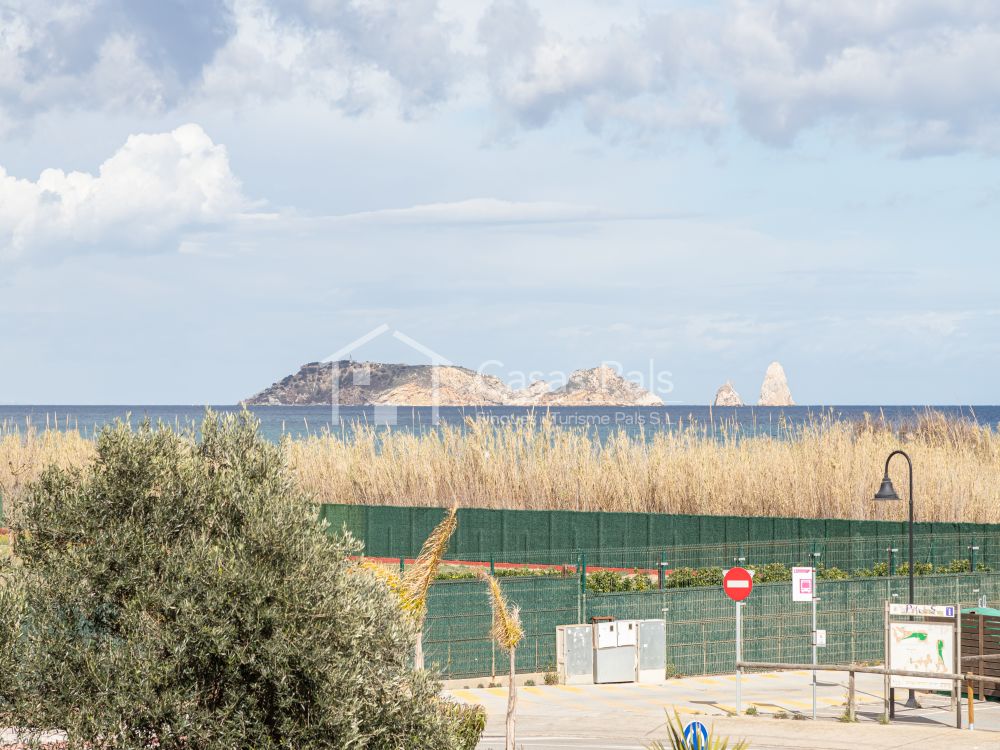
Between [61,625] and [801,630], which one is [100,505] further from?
[801,630]

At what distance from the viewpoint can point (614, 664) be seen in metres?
28.0

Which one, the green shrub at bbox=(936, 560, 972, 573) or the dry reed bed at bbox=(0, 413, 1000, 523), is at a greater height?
the dry reed bed at bbox=(0, 413, 1000, 523)

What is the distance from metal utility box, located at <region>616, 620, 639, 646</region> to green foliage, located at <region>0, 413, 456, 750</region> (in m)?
16.2

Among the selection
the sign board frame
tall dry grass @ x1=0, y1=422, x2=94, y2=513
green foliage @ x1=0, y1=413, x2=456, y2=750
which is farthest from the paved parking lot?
tall dry grass @ x1=0, y1=422, x2=94, y2=513

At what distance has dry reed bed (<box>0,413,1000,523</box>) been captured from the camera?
42.9 metres

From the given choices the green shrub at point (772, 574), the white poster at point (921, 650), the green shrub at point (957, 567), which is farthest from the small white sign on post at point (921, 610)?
the green shrub at point (957, 567)

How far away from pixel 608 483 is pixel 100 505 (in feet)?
122

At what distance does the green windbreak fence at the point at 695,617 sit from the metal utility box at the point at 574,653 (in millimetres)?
458

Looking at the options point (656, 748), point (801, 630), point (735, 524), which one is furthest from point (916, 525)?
point (656, 748)

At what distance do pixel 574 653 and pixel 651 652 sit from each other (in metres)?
1.81

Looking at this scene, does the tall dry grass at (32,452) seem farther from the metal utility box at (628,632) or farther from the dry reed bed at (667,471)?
the metal utility box at (628,632)

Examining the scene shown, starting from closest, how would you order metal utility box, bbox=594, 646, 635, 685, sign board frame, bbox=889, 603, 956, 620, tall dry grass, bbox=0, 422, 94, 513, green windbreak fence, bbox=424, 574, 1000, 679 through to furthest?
sign board frame, bbox=889, 603, 956, 620
green windbreak fence, bbox=424, 574, 1000, 679
metal utility box, bbox=594, 646, 635, 685
tall dry grass, bbox=0, 422, 94, 513

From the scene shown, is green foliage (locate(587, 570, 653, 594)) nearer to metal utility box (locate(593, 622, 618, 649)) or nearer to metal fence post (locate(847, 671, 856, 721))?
metal utility box (locate(593, 622, 618, 649))

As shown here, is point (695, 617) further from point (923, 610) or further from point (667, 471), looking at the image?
point (667, 471)
